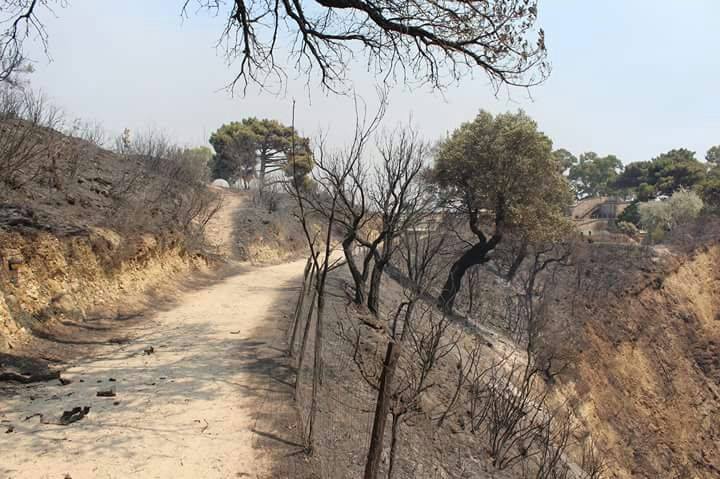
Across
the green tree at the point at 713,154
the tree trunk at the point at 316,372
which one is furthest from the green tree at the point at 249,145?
the green tree at the point at 713,154

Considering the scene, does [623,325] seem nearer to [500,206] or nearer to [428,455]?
[500,206]

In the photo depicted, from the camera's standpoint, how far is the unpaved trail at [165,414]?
15.1ft

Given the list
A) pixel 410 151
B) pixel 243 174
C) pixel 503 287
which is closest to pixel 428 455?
pixel 410 151

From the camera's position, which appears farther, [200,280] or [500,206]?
[500,206]

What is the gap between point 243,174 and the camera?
44656 millimetres

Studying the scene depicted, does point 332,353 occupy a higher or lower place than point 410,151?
lower

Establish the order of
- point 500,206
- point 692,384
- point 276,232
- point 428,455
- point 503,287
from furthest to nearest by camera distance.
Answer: point 276,232 → point 503,287 → point 692,384 → point 500,206 → point 428,455

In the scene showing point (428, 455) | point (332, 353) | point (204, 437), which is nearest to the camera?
point (204, 437)

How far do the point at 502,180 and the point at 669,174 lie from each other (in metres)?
37.2

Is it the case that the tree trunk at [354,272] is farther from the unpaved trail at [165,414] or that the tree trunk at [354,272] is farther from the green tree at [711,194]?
the green tree at [711,194]

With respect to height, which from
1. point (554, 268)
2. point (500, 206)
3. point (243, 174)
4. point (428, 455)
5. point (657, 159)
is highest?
point (657, 159)

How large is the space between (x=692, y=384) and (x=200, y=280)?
23.0 meters

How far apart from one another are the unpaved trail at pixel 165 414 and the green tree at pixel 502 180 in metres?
10.9

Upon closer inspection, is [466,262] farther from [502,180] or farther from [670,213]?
[670,213]
